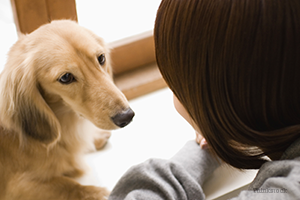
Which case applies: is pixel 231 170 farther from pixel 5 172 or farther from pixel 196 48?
pixel 5 172

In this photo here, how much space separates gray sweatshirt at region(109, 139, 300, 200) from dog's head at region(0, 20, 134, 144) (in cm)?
20

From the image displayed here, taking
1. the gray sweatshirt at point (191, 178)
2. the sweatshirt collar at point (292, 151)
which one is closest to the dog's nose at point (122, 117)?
the gray sweatshirt at point (191, 178)

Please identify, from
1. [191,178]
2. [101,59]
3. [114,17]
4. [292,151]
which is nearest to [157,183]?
[191,178]

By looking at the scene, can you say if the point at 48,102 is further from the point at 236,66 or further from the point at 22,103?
the point at 236,66

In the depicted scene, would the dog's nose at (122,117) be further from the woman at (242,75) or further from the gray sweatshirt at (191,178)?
the woman at (242,75)

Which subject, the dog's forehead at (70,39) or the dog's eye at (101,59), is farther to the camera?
the dog's eye at (101,59)

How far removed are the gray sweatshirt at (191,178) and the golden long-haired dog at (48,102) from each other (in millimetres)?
198

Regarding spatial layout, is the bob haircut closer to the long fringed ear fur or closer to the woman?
the woman

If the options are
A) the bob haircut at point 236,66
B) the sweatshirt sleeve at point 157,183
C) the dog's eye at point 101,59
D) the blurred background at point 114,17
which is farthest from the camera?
the blurred background at point 114,17

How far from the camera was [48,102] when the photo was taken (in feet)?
3.46

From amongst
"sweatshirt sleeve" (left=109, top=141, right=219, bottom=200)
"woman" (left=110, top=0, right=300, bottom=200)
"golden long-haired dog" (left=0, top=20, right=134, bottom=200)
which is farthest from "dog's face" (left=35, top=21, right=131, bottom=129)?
"woman" (left=110, top=0, right=300, bottom=200)

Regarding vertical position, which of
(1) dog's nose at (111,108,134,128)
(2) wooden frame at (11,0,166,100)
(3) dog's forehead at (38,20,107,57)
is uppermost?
(3) dog's forehead at (38,20,107,57)

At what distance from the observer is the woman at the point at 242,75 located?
57cm

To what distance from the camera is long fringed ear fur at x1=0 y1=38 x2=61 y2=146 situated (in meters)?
0.98
